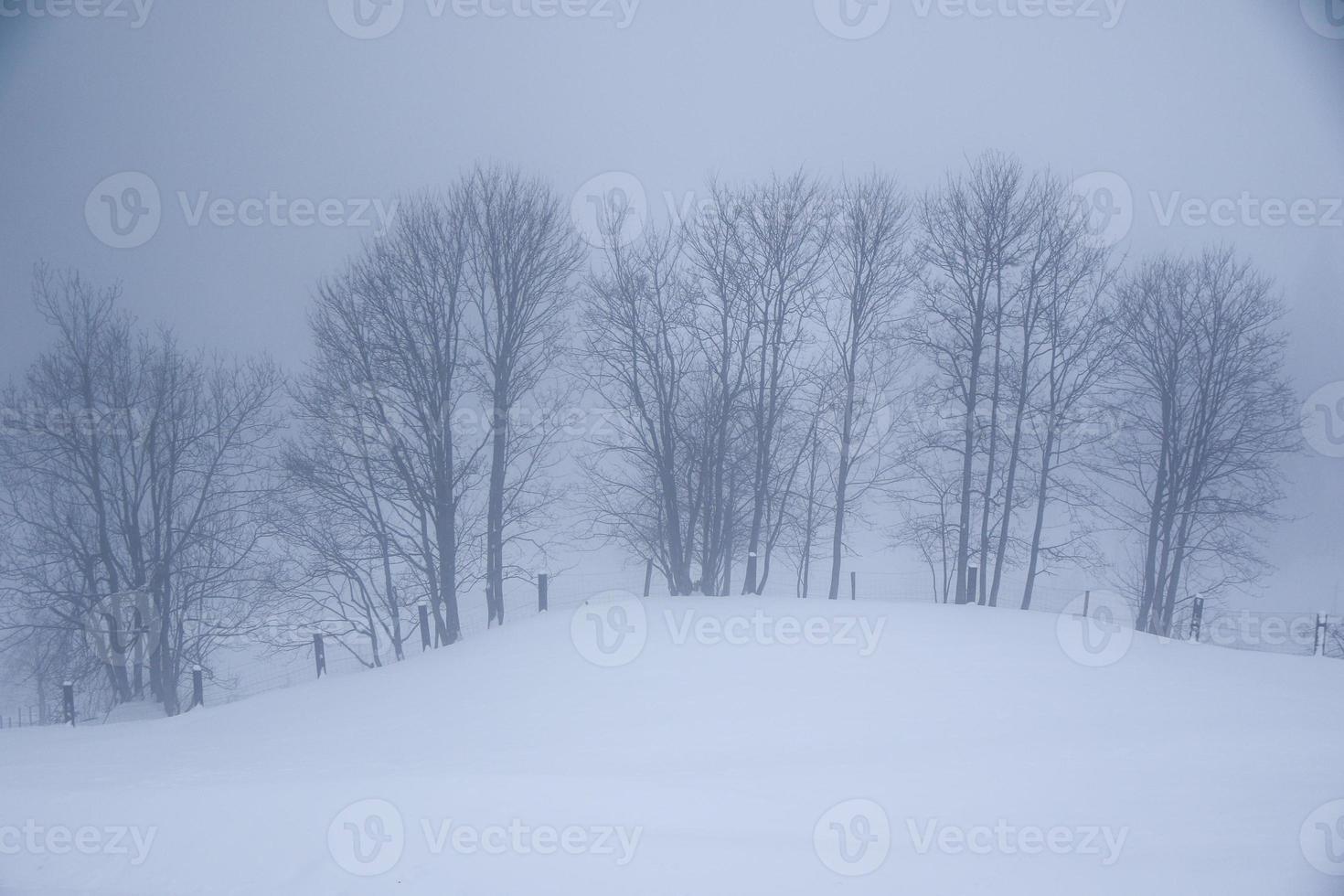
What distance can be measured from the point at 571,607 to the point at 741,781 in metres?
8.24

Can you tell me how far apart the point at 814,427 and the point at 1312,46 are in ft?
36.1

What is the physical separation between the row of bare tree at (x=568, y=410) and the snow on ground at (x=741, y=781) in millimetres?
6241

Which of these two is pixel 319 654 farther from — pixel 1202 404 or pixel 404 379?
pixel 1202 404

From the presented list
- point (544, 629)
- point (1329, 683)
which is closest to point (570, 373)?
point (544, 629)

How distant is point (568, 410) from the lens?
56.5 ft

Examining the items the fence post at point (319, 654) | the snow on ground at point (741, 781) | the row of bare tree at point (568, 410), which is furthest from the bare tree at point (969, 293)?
the fence post at point (319, 654)

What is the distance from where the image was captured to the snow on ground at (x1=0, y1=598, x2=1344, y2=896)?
4375 mm

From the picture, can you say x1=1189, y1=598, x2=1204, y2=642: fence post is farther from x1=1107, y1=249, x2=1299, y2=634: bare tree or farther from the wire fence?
x1=1107, y1=249, x2=1299, y2=634: bare tree

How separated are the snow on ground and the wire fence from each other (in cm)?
418

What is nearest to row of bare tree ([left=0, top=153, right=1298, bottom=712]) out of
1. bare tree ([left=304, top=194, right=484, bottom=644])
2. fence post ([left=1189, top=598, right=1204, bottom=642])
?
bare tree ([left=304, top=194, right=484, bottom=644])

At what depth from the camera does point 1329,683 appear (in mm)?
8867

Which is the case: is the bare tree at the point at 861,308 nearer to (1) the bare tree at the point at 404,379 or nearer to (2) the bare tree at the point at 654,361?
(2) the bare tree at the point at 654,361

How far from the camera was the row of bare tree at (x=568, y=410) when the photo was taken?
15461mm

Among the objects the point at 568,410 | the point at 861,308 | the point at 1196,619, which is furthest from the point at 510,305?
the point at 1196,619
